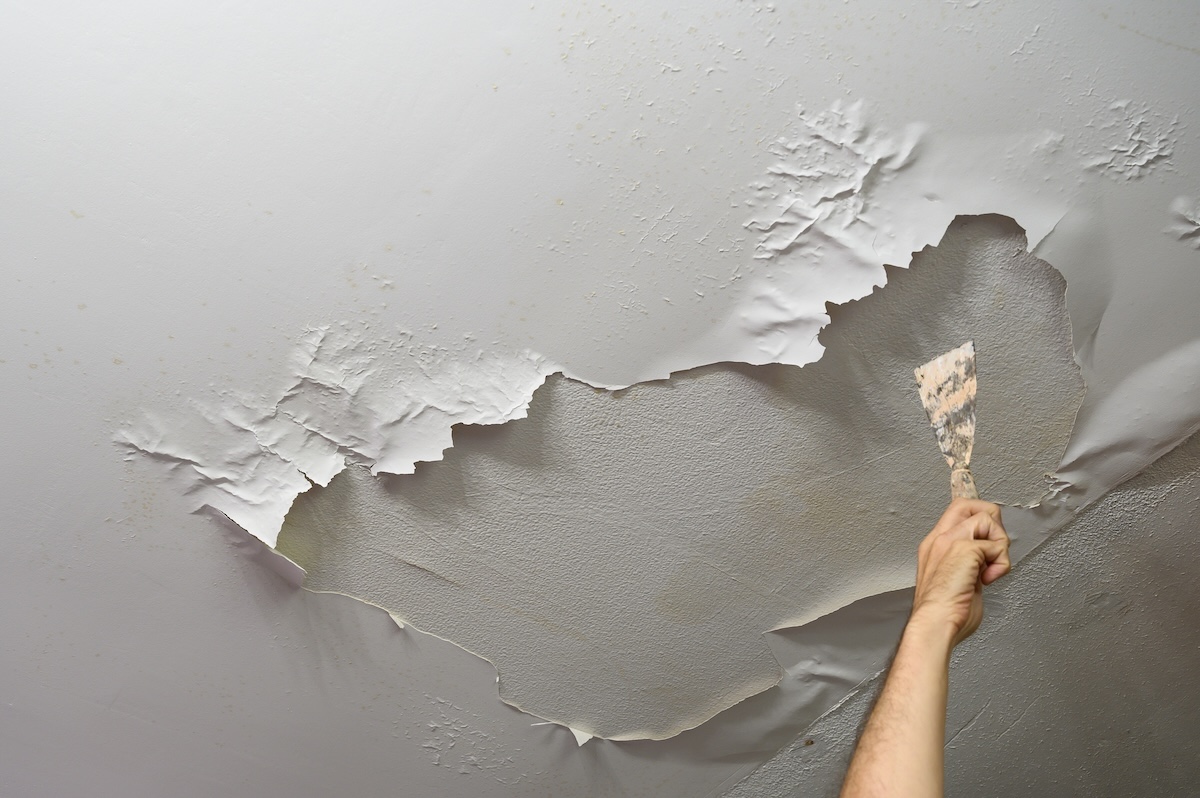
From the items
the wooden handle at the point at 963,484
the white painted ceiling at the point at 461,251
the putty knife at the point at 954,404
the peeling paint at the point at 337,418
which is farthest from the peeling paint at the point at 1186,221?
the peeling paint at the point at 337,418

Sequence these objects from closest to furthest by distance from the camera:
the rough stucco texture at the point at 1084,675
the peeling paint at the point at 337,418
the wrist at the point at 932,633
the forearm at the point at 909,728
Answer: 1. the forearm at the point at 909,728
2. the wrist at the point at 932,633
3. the peeling paint at the point at 337,418
4. the rough stucco texture at the point at 1084,675

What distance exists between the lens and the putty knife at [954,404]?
97 cm

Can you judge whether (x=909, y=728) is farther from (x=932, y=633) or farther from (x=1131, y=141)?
(x=1131, y=141)

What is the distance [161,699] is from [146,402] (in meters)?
0.59

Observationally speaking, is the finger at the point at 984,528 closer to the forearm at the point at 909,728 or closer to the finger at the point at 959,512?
the finger at the point at 959,512

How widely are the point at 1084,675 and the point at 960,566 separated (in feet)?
2.19

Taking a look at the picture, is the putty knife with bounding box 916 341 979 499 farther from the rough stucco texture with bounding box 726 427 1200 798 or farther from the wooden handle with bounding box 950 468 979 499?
the rough stucco texture with bounding box 726 427 1200 798

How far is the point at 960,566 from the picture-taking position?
2.95 ft

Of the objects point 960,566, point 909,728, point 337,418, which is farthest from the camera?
point 337,418

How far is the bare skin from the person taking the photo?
77 centimetres

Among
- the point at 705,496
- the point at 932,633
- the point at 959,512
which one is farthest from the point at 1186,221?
the point at 705,496

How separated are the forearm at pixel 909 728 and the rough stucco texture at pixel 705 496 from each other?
0.27m

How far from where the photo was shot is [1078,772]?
1.40 m

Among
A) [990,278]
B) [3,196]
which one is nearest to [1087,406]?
[990,278]
